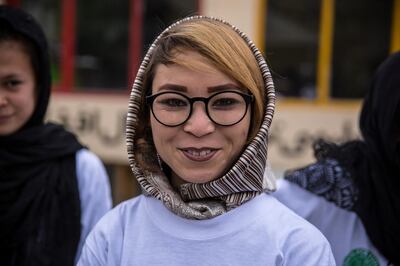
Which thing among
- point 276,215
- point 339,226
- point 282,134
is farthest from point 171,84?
point 282,134

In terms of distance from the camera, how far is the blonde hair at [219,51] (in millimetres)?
1574

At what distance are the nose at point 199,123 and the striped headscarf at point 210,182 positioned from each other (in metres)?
0.13

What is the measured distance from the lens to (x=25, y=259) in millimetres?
2258

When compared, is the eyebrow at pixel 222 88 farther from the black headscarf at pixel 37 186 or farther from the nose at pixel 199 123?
the black headscarf at pixel 37 186

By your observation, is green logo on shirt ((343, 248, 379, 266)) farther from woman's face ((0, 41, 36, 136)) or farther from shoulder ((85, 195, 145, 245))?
woman's face ((0, 41, 36, 136))

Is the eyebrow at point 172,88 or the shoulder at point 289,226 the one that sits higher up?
the eyebrow at point 172,88

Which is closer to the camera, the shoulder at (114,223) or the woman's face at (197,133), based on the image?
the woman's face at (197,133)

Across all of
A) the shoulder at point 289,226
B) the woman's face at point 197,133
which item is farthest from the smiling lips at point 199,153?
the shoulder at point 289,226

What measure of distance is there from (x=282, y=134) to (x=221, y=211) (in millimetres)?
4717

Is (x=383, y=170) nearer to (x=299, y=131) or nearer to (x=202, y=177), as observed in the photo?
(x=202, y=177)

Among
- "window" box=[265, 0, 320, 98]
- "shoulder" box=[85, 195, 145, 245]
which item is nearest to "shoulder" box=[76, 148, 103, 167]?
"shoulder" box=[85, 195, 145, 245]

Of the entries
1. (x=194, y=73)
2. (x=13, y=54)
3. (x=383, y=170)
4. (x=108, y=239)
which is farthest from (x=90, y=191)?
(x=383, y=170)

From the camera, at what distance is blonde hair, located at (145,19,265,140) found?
1574 mm

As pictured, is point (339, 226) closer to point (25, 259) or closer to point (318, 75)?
point (25, 259)
